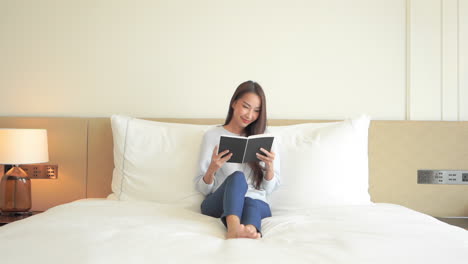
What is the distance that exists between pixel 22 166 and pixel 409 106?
2.41m

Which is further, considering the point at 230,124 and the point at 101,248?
the point at 230,124

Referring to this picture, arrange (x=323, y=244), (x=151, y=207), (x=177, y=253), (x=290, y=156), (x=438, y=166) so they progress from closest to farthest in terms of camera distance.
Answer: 1. (x=177, y=253)
2. (x=323, y=244)
3. (x=151, y=207)
4. (x=290, y=156)
5. (x=438, y=166)

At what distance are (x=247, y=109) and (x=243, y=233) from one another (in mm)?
764

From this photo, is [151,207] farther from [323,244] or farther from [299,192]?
[323,244]

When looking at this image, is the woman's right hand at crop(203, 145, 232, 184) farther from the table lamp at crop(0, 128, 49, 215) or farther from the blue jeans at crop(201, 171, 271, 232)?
the table lamp at crop(0, 128, 49, 215)

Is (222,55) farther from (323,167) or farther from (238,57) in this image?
(323,167)

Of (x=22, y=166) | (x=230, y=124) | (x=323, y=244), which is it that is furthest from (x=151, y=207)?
(x=22, y=166)

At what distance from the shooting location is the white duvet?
119 centimetres

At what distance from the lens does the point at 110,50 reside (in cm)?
271

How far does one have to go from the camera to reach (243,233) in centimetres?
156

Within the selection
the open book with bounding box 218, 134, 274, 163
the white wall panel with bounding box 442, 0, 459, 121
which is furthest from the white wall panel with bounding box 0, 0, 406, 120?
the open book with bounding box 218, 134, 274, 163

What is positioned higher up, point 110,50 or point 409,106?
point 110,50

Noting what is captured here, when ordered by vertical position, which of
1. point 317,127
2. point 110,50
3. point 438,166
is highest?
point 110,50

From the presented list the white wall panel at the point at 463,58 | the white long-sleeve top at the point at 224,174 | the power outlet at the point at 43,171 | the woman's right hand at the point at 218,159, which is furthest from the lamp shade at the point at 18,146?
the white wall panel at the point at 463,58
